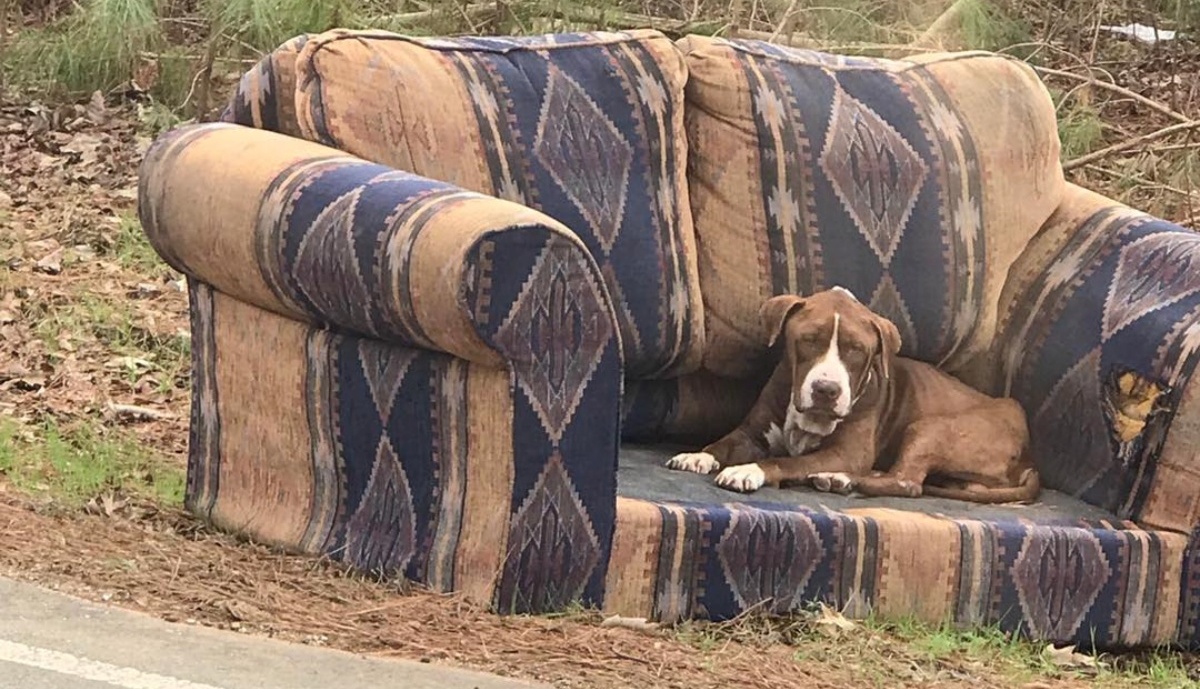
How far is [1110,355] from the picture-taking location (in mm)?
4570

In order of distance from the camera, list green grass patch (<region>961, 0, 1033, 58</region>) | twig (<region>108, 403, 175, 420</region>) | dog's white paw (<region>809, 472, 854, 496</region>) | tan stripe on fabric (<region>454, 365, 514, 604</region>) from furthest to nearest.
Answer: green grass patch (<region>961, 0, 1033, 58</region>)
twig (<region>108, 403, 175, 420</region>)
dog's white paw (<region>809, 472, 854, 496</region>)
tan stripe on fabric (<region>454, 365, 514, 604</region>)

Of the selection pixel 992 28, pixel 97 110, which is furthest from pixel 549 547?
pixel 97 110

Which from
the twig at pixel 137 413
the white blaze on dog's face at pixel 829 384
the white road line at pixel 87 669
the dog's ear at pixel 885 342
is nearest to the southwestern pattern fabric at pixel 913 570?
the white blaze on dog's face at pixel 829 384

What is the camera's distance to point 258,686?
3.20 meters

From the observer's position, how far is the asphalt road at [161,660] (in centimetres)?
319

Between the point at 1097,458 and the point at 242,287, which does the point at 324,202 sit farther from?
the point at 1097,458

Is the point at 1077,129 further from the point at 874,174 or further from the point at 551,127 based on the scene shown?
the point at 551,127

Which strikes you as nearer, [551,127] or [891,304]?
[551,127]

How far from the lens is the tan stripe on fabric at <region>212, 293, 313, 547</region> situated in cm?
415

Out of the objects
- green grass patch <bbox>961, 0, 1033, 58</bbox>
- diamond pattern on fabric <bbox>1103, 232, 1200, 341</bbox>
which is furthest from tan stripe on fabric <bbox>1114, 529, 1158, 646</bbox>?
green grass patch <bbox>961, 0, 1033, 58</bbox>

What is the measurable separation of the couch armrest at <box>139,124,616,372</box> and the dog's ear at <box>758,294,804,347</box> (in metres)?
0.98

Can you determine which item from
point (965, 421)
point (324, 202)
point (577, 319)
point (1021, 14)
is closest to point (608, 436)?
point (577, 319)

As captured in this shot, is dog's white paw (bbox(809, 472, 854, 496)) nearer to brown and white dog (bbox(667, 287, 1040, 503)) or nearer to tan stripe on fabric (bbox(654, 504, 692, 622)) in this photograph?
brown and white dog (bbox(667, 287, 1040, 503))

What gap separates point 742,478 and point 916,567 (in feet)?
1.50
